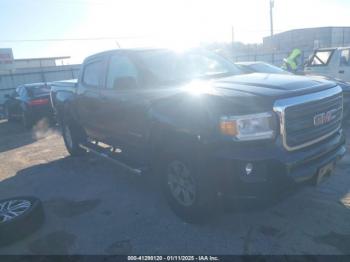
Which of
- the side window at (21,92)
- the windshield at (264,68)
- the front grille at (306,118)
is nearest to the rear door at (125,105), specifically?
the front grille at (306,118)

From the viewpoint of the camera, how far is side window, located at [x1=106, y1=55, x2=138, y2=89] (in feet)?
14.1

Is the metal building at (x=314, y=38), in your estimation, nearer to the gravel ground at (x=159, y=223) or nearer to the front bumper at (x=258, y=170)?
the gravel ground at (x=159, y=223)

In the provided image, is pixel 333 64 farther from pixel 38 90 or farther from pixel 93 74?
pixel 38 90

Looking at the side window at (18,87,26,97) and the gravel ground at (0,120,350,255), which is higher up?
the side window at (18,87,26,97)

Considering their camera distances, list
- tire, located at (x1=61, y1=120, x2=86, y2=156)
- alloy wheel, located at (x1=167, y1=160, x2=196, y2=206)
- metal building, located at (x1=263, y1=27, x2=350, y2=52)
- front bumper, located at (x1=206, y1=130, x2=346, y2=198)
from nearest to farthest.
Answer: front bumper, located at (x1=206, y1=130, x2=346, y2=198) < alloy wheel, located at (x1=167, y1=160, x2=196, y2=206) < tire, located at (x1=61, y1=120, x2=86, y2=156) < metal building, located at (x1=263, y1=27, x2=350, y2=52)

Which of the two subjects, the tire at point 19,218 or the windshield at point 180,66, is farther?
the windshield at point 180,66

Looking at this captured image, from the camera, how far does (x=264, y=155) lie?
123 inches

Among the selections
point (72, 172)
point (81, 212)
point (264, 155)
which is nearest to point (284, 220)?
point (264, 155)

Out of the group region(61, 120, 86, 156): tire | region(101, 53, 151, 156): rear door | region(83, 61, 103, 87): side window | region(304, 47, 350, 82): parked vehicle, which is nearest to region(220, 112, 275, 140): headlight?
region(101, 53, 151, 156): rear door

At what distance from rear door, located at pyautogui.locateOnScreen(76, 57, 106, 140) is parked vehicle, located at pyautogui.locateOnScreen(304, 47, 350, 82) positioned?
23.5ft

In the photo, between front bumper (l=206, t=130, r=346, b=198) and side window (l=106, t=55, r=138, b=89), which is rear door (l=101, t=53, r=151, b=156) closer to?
side window (l=106, t=55, r=138, b=89)

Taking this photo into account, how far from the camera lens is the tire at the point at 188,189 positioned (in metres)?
3.46

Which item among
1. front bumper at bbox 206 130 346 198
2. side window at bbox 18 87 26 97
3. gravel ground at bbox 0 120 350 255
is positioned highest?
side window at bbox 18 87 26 97

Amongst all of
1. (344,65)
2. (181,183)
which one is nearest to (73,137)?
(181,183)
